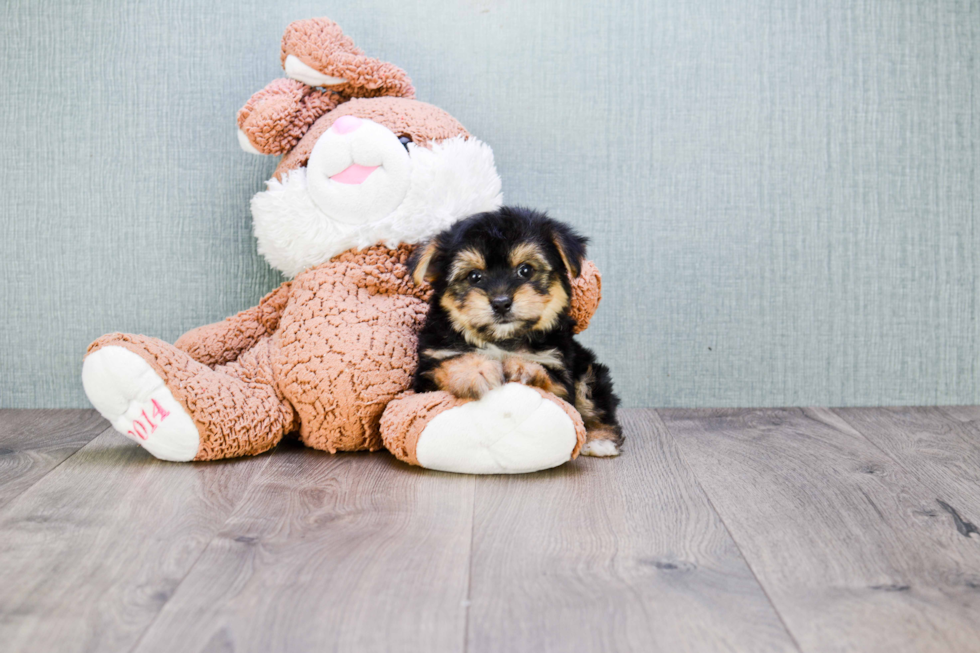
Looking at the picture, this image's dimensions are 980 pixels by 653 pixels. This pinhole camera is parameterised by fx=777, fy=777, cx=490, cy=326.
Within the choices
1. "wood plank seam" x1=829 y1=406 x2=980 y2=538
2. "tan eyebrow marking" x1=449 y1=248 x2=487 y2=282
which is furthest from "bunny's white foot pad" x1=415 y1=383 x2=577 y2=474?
"wood plank seam" x1=829 y1=406 x2=980 y2=538

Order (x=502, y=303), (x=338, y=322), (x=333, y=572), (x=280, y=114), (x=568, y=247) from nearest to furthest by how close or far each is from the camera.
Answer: (x=333, y=572) < (x=502, y=303) < (x=568, y=247) < (x=338, y=322) < (x=280, y=114)

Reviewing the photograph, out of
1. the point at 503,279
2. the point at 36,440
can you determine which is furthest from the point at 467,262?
the point at 36,440

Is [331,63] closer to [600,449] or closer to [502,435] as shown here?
[502,435]

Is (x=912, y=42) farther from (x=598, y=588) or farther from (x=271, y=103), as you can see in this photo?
(x=598, y=588)

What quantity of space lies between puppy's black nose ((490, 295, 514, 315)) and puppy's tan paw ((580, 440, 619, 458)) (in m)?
0.48

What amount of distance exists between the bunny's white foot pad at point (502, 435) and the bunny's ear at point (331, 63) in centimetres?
99

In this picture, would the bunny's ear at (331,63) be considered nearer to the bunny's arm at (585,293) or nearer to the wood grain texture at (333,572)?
the bunny's arm at (585,293)

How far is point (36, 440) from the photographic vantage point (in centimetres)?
213

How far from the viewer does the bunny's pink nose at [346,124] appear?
1993 mm

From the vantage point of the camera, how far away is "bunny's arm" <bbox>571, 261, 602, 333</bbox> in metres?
2.06

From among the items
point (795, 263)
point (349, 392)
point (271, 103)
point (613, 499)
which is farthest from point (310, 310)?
point (795, 263)

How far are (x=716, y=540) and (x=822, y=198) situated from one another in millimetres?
1507

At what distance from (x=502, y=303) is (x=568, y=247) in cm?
23

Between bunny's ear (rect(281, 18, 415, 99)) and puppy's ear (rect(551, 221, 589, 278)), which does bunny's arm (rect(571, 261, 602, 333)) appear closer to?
puppy's ear (rect(551, 221, 589, 278))
